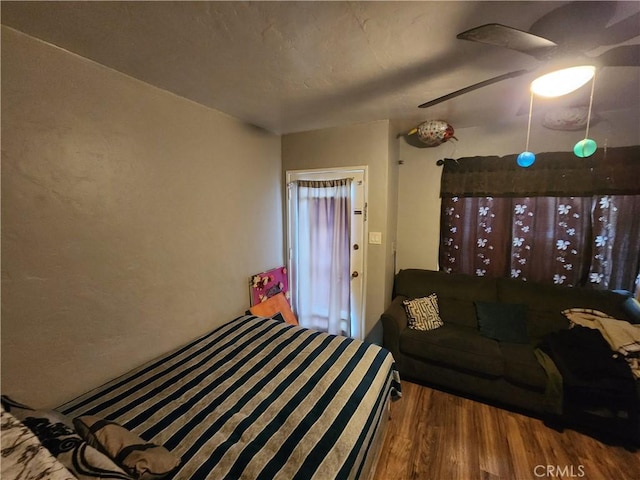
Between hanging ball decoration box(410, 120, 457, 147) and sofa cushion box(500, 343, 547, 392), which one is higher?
hanging ball decoration box(410, 120, 457, 147)

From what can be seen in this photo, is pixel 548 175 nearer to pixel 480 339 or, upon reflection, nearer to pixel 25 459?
Answer: pixel 480 339

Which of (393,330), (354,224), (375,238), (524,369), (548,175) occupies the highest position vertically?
(548,175)

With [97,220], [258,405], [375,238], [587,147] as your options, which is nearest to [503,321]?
[375,238]

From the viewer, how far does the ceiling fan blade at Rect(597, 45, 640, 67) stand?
1.04m

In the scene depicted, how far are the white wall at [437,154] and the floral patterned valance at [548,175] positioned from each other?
0.31ft

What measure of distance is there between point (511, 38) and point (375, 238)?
5.95 feet

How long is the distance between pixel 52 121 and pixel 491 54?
2.27 m

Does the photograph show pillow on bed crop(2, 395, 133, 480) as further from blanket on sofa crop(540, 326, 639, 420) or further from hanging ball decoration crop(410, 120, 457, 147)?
hanging ball decoration crop(410, 120, 457, 147)

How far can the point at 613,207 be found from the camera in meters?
2.21

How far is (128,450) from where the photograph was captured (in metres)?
0.95

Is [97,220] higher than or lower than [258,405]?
higher

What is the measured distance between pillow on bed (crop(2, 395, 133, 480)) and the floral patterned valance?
10.2ft

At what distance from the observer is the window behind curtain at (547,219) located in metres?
2.19

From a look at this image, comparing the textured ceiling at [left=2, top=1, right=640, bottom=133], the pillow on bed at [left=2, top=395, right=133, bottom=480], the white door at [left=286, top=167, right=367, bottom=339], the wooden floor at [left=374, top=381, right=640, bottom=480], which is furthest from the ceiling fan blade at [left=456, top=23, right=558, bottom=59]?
the wooden floor at [left=374, top=381, right=640, bottom=480]
